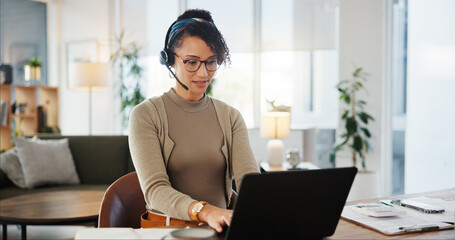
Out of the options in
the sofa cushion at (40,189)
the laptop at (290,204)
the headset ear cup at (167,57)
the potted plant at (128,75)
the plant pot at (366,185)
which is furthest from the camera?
the potted plant at (128,75)

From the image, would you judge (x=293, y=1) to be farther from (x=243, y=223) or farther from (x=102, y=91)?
(x=243, y=223)

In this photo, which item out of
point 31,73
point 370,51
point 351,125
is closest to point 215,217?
point 351,125

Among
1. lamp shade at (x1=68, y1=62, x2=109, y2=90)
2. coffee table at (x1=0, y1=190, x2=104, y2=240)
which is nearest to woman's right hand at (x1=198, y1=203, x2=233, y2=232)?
coffee table at (x1=0, y1=190, x2=104, y2=240)

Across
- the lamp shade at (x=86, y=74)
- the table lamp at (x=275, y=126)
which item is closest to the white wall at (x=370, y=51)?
→ the table lamp at (x=275, y=126)

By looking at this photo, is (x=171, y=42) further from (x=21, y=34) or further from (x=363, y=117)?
(x=21, y=34)

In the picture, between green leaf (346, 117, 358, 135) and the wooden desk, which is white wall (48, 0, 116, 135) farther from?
the wooden desk

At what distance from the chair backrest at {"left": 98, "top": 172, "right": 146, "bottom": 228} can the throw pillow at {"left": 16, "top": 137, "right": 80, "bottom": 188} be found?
8.40 ft

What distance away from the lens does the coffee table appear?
8.36 ft

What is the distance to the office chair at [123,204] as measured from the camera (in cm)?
150

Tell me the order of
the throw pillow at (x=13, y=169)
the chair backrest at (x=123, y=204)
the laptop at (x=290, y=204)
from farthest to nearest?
the throw pillow at (x=13, y=169), the chair backrest at (x=123, y=204), the laptop at (x=290, y=204)

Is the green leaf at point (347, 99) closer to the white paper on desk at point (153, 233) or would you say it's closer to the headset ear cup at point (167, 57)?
the headset ear cup at point (167, 57)

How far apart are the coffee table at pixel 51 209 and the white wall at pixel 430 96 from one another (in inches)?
115

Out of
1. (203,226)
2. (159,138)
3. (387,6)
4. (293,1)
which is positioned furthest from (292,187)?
(293,1)

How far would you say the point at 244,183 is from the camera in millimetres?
931
